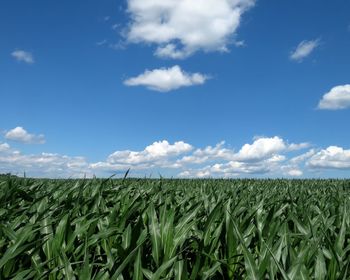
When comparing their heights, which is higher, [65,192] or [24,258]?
[65,192]

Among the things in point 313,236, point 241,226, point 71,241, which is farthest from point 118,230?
point 313,236

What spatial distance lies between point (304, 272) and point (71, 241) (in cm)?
161

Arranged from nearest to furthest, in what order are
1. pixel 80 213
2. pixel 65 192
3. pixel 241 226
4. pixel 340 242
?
pixel 340 242
pixel 241 226
pixel 80 213
pixel 65 192

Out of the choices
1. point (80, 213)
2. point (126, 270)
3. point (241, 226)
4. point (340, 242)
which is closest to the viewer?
point (126, 270)

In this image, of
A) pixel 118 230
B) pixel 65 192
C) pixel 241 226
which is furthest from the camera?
pixel 65 192

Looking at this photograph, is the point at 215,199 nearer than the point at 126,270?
No

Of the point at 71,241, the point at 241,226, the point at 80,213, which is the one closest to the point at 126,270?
the point at 71,241

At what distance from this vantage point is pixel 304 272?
246 cm

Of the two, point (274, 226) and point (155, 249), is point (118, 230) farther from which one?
point (274, 226)

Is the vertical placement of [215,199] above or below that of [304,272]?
above

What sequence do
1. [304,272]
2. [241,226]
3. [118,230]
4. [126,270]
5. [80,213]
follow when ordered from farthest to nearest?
[80,213]
[241,226]
[118,230]
[126,270]
[304,272]

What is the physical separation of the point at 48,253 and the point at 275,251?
153 cm

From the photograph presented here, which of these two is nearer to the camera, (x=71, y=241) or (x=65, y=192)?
(x=71, y=241)

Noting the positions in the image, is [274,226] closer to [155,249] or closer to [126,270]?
[155,249]
